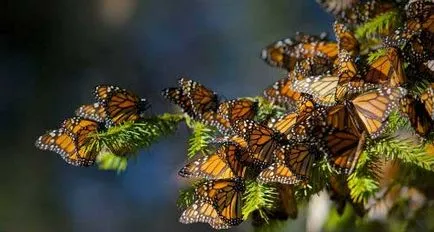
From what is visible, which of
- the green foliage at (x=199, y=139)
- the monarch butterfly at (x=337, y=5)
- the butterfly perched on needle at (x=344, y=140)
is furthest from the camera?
the monarch butterfly at (x=337, y=5)

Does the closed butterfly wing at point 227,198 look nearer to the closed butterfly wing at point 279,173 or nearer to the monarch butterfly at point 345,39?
the closed butterfly wing at point 279,173

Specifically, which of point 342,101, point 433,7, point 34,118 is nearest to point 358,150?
point 342,101

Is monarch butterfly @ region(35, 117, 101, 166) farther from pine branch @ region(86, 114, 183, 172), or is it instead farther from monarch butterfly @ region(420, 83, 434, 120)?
monarch butterfly @ region(420, 83, 434, 120)

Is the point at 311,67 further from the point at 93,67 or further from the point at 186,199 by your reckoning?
A: the point at 93,67

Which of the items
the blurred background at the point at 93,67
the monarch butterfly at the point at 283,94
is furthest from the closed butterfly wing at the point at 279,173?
the blurred background at the point at 93,67

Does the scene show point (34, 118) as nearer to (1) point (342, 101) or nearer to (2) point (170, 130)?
(2) point (170, 130)
